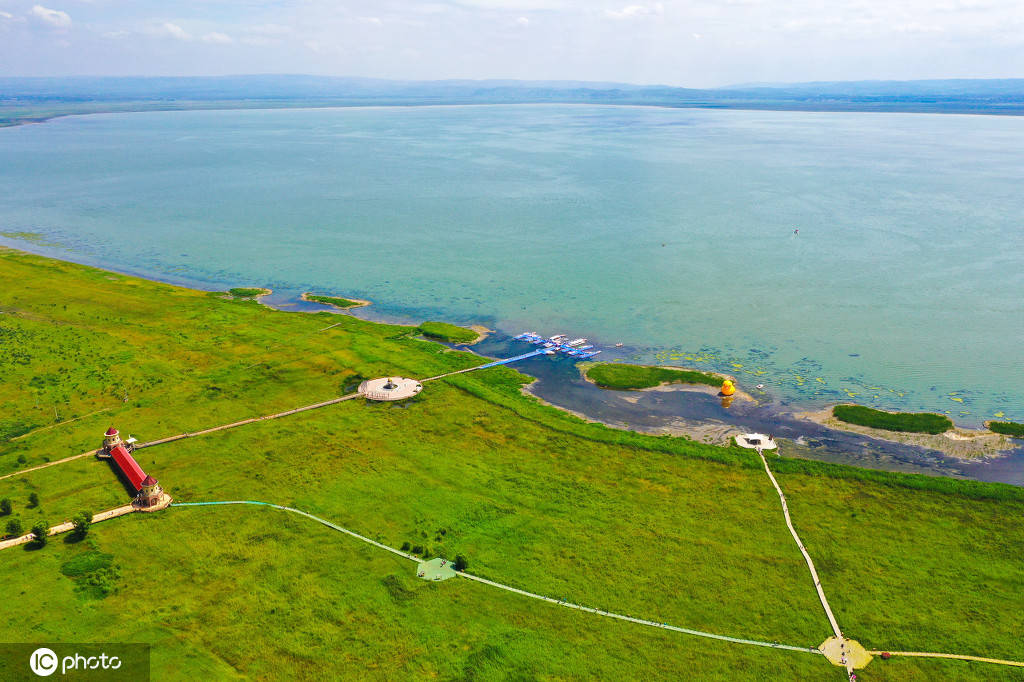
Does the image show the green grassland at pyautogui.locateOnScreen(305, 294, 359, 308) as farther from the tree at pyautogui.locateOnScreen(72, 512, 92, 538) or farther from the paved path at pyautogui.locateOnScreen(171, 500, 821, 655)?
the tree at pyautogui.locateOnScreen(72, 512, 92, 538)

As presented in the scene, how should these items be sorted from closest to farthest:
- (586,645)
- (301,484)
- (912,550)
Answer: (586,645) < (912,550) < (301,484)

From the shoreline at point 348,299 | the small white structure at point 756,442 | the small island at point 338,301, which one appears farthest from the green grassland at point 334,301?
the small white structure at point 756,442

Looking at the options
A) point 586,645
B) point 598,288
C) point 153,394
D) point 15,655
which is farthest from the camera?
point 598,288

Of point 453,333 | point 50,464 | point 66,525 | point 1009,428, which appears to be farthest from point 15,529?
point 1009,428

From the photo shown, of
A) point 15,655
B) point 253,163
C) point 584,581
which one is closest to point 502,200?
point 253,163

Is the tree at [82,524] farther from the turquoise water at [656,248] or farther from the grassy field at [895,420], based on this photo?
the grassy field at [895,420]

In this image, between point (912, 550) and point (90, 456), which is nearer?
point (912, 550)

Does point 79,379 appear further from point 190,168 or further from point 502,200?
point 190,168
